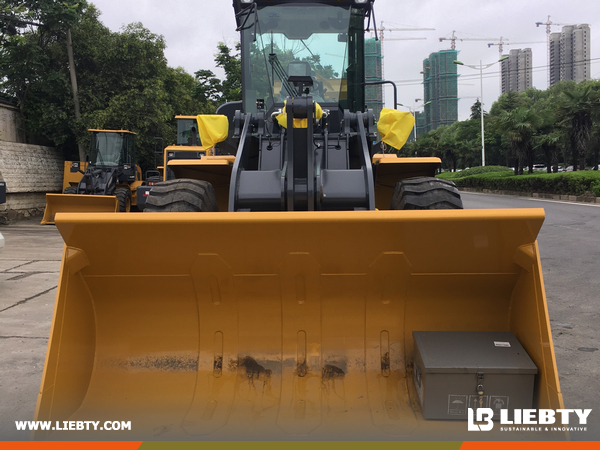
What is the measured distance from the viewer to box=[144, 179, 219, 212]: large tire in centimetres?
364

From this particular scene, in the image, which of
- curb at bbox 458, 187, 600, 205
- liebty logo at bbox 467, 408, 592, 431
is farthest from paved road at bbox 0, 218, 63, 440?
curb at bbox 458, 187, 600, 205

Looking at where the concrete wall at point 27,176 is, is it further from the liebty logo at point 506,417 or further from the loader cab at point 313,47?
the liebty logo at point 506,417

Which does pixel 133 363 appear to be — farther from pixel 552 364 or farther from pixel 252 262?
pixel 552 364

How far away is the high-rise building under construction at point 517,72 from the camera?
81625 millimetres

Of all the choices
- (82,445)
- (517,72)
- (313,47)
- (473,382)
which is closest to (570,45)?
(517,72)

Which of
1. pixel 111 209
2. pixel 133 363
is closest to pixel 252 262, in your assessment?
pixel 133 363

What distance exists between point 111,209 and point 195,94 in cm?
1488

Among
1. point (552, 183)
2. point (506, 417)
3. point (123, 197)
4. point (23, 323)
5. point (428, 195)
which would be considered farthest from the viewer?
point (552, 183)

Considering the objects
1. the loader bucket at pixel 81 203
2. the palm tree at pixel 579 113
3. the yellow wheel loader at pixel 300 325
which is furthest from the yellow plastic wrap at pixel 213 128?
the palm tree at pixel 579 113

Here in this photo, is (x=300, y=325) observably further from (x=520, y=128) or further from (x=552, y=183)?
(x=520, y=128)

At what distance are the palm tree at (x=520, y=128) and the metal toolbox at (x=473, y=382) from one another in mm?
33096

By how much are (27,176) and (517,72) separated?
80450mm

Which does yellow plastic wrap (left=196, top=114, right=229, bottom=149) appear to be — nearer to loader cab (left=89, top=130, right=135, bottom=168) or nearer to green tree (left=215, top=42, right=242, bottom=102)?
loader cab (left=89, top=130, right=135, bottom=168)

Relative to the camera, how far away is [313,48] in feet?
15.1
